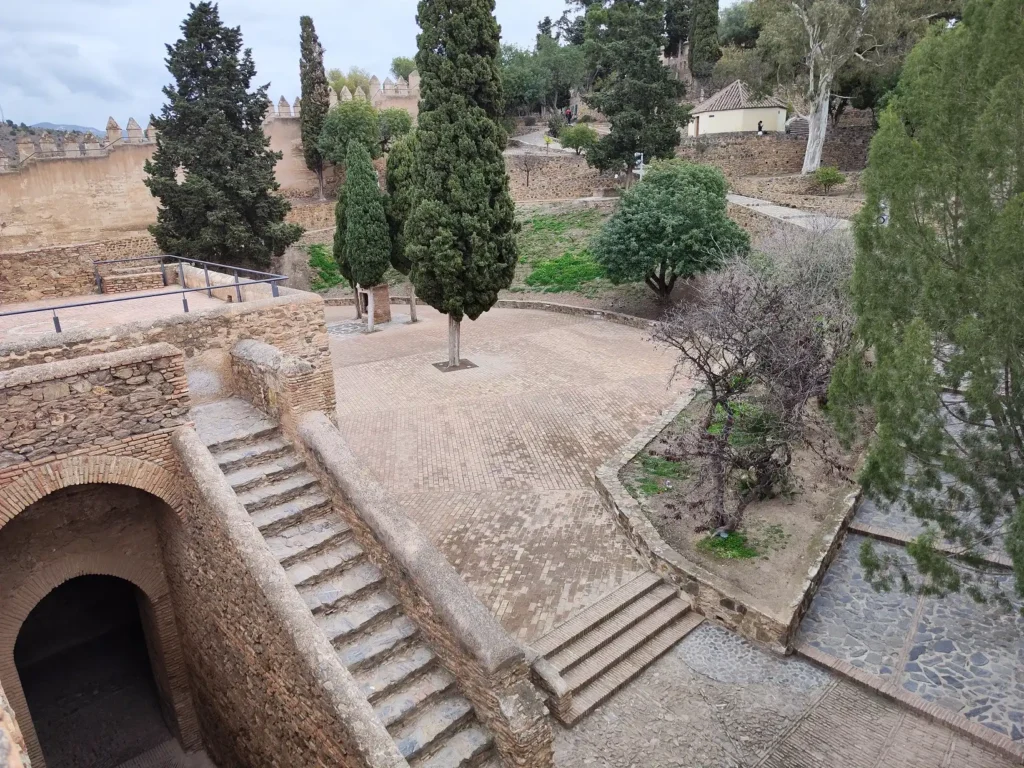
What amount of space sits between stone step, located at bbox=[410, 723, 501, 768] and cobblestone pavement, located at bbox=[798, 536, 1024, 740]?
4.60m

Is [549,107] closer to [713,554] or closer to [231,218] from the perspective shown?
[231,218]

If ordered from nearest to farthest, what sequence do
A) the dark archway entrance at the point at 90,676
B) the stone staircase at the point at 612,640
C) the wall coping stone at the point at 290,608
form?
the wall coping stone at the point at 290,608
the stone staircase at the point at 612,640
the dark archway entrance at the point at 90,676

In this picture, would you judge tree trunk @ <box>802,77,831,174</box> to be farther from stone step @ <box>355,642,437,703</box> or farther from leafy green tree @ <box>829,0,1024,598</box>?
stone step @ <box>355,642,437,703</box>

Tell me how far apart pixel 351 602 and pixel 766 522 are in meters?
6.83

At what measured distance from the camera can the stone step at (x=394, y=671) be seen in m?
5.74

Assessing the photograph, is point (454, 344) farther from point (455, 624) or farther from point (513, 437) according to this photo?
point (455, 624)

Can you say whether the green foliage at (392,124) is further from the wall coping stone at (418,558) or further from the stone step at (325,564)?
the stone step at (325,564)

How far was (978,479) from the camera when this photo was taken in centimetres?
570

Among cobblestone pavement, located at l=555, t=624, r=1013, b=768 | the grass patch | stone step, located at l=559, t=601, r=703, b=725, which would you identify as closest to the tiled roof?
the grass patch

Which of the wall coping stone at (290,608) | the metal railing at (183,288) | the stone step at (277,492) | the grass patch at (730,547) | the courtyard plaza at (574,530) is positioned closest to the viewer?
the wall coping stone at (290,608)

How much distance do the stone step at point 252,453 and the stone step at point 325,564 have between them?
1.36 m

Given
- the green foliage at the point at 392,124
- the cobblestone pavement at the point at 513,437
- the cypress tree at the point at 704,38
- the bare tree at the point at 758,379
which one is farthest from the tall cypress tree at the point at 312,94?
the bare tree at the point at 758,379

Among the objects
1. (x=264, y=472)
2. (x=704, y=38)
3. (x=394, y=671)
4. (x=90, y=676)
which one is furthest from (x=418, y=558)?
(x=704, y=38)

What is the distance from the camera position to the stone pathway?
61.5ft
